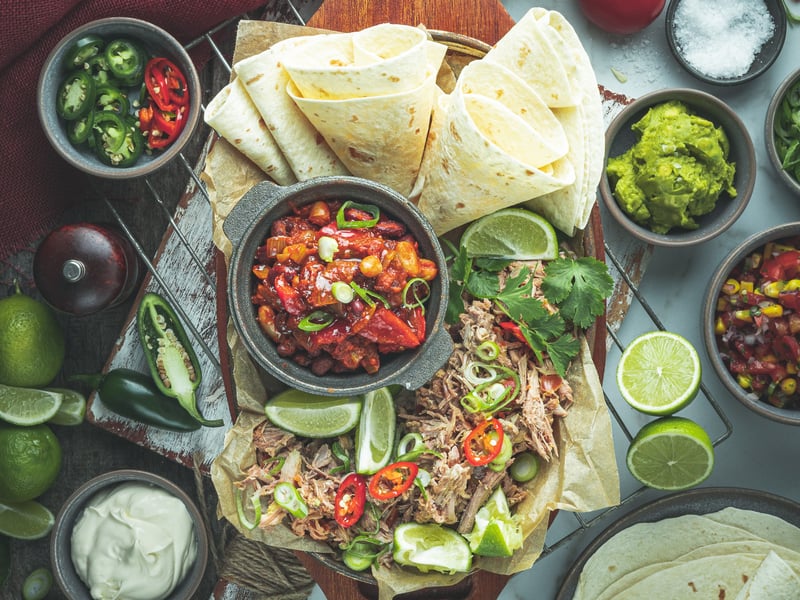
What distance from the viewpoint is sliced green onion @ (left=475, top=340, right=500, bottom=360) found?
10.3 ft

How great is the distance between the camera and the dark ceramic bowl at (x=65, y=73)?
3.47 metres

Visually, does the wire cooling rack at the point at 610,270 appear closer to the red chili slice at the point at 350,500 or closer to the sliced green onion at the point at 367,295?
the red chili slice at the point at 350,500

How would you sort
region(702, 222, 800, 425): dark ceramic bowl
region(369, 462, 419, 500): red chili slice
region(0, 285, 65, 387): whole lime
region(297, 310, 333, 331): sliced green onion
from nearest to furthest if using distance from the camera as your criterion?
region(297, 310, 333, 331): sliced green onion
region(369, 462, 419, 500): red chili slice
region(702, 222, 800, 425): dark ceramic bowl
region(0, 285, 65, 387): whole lime

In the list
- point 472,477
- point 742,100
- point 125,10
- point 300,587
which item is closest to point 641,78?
point 742,100

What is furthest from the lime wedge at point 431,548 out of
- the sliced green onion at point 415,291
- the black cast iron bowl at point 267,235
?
the sliced green onion at point 415,291

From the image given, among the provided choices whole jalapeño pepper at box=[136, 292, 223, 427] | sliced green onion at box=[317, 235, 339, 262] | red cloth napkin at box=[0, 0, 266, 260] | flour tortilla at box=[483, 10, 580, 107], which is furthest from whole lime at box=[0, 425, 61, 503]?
flour tortilla at box=[483, 10, 580, 107]

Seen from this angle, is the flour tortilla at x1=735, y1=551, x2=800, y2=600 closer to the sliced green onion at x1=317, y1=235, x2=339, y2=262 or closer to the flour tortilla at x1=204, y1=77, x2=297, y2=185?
the sliced green onion at x1=317, y1=235, x2=339, y2=262

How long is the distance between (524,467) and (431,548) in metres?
0.51

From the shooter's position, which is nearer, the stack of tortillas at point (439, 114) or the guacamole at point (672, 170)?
the stack of tortillas at point (439, 114)

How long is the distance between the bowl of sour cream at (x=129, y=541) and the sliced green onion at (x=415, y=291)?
5.45ft

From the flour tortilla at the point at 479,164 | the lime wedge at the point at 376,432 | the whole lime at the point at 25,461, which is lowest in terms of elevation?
the whole lime at the point at 25,461

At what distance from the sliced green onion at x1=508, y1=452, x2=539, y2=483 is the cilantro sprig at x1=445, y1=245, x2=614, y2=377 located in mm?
392

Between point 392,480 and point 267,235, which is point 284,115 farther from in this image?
point 392,480

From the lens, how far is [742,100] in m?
4.00
